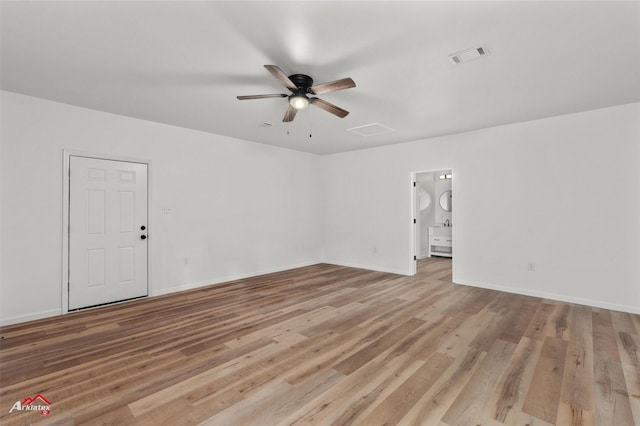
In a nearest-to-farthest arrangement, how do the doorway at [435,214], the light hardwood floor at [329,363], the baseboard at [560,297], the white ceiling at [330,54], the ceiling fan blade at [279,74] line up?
the light hardwood floor at [329,363]
the white ceiling at [330,54]
the ceiling fan blade at [279,74]
the baseboard at [560,297]
the doorway at [435,214]

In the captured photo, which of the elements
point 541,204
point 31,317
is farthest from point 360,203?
point 31,317

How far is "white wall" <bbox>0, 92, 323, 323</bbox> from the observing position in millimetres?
3561

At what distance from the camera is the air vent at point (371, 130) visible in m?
4.87

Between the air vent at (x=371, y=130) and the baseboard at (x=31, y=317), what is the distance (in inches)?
198

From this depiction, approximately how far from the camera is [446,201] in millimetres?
8531

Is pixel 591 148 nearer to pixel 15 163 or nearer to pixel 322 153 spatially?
pixel 322 153

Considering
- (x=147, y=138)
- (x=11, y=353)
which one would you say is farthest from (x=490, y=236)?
(x=11, y=353)

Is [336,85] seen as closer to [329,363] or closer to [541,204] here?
[329,363]

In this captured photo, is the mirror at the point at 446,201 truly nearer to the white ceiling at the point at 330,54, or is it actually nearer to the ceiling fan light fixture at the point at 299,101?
the white ceiling at the point at 330,54

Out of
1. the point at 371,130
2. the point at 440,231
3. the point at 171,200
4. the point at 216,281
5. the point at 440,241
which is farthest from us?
the point at 440,231

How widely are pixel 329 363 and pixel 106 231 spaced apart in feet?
12.5

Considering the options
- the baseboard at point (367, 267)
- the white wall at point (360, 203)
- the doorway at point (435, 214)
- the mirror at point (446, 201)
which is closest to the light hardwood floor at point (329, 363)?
the white wall at point (360, 203)

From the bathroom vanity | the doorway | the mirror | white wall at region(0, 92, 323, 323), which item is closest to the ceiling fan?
white wall at region(0, 92, 323, 323)

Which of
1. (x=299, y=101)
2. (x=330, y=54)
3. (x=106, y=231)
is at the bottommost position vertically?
(x=106, y=231)
